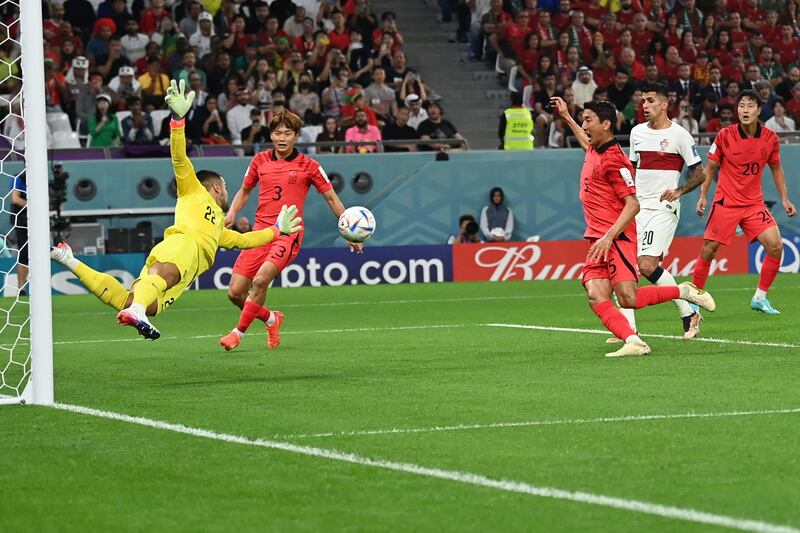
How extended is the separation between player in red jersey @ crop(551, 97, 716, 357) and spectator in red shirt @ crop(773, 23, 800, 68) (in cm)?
1959

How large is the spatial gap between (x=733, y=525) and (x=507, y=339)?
8353 millimetres

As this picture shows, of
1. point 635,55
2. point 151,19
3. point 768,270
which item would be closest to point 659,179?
point 768,270

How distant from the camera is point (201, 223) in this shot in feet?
35.6

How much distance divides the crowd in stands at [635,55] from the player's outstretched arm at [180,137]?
618 inches

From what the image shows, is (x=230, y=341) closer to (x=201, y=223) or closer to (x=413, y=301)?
(x=201, y=223)

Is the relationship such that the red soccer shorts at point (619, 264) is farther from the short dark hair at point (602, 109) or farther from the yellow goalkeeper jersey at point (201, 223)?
the yellow goalkeeper jersey at point (201, 223)

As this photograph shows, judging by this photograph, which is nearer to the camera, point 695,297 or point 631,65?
point 695,297

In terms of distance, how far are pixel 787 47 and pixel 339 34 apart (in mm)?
9899

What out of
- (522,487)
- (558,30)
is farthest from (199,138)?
(522,487)

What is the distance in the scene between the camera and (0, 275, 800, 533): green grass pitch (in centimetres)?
561

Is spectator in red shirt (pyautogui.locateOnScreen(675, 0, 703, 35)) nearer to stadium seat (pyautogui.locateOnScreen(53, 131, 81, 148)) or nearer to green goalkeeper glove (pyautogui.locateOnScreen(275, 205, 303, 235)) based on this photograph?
stadium seat (pyautogui.locateOnScreen(53, 131, 81, 148))

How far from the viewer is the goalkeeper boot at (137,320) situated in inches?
371

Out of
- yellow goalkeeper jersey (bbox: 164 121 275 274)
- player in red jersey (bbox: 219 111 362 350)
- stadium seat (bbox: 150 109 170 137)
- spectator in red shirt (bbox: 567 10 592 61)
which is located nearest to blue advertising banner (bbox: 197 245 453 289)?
stadium seat (bbox: 150 109 170 137)

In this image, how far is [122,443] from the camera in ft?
24.5
